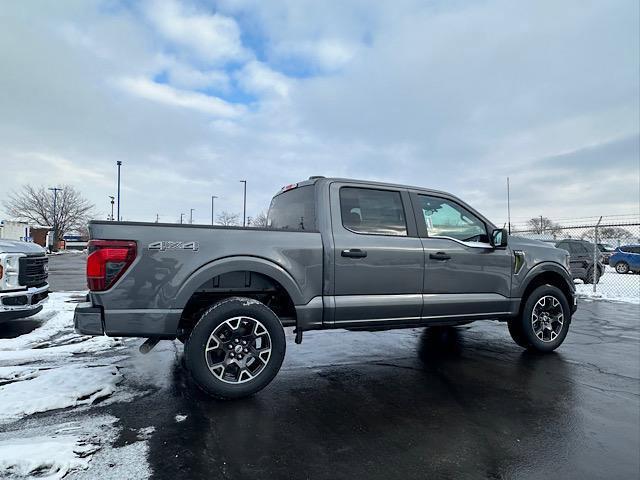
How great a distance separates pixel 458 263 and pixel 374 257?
1151mm

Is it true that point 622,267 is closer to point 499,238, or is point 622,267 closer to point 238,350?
point 499,238

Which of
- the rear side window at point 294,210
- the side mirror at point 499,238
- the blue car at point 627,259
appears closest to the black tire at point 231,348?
the rear side window at point 294,210

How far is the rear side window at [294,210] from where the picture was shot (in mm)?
4395

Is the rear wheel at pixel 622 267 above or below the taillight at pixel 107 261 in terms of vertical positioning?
below

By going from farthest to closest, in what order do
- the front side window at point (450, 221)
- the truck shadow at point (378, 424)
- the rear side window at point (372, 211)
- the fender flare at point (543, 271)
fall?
the fender flare at point (543, 271) → the front side window at point (450, 221) → the rear side window at point (372, 211) → the truck shadow at point (378, 424)

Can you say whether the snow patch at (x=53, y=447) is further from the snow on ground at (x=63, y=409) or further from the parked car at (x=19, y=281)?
the parked car at (x=19, y=281)

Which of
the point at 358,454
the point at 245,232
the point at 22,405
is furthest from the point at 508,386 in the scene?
the point at 22,405

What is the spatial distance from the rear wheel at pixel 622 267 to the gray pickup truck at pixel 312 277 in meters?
20.0

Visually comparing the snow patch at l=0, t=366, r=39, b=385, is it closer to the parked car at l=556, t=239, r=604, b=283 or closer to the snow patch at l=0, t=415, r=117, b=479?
the snow patch at l=0, t=415, r=117, b=479

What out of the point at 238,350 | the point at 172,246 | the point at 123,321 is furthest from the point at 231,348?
the point at 172,246

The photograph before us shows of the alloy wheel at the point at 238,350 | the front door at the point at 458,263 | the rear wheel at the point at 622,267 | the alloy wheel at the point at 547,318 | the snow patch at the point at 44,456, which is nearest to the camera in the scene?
the snow patch at the point at 44,456

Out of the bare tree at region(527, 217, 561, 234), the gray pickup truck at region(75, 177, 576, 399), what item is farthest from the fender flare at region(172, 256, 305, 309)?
the bare tree at region(527, 217, 561, 234)

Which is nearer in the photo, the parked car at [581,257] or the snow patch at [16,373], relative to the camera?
the snow patch at [16,373]

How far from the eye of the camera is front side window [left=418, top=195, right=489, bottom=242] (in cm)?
482
